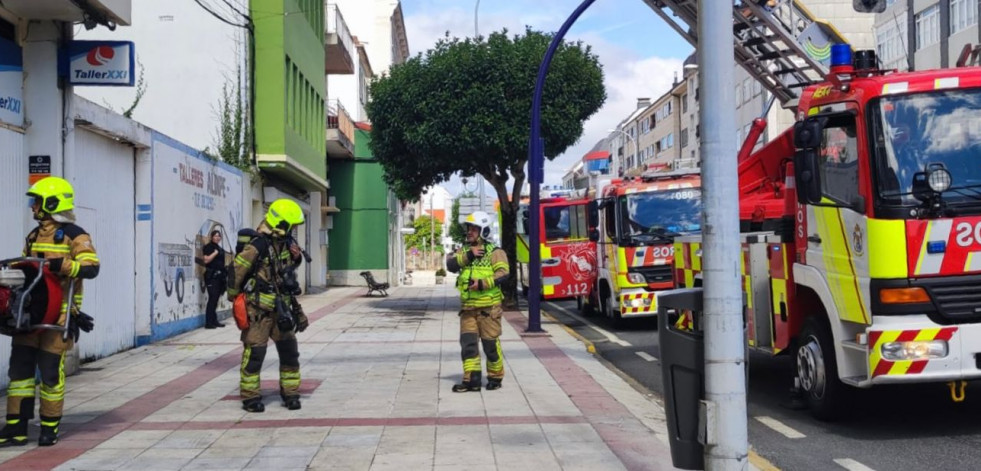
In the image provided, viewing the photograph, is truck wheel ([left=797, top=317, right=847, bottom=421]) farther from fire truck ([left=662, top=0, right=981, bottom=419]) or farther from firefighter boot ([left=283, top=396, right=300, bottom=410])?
firefighter boot ([left=283, top=396, right=300, bottom=410])

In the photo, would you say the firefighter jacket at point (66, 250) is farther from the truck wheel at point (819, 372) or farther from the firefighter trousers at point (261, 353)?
the truck wheel at point (819, 372)

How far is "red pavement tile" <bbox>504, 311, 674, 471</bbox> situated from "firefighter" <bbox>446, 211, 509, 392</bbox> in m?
0.97

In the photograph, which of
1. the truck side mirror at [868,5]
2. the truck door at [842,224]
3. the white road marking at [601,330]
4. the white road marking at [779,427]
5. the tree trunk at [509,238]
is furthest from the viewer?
the tree trunk at [509,238]

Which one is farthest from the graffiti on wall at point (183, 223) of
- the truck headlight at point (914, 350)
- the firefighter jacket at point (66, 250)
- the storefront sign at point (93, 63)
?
the truck headlight at point (914, 350)

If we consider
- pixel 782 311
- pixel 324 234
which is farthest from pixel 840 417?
pixel 324 234

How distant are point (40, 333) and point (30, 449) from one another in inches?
32.2

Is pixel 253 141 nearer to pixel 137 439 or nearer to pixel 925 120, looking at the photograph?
pixel 137 439

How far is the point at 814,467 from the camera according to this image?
6.95 m

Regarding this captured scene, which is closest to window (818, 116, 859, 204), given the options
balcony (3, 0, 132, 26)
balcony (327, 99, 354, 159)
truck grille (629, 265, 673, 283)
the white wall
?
balcony (3, 0, 132, 26)

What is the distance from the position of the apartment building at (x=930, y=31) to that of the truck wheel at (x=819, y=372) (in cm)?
2441

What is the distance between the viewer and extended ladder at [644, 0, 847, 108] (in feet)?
42.7

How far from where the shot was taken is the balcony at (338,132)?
121ft

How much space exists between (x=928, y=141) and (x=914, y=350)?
1546 mm

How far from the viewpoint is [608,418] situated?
866 cm
